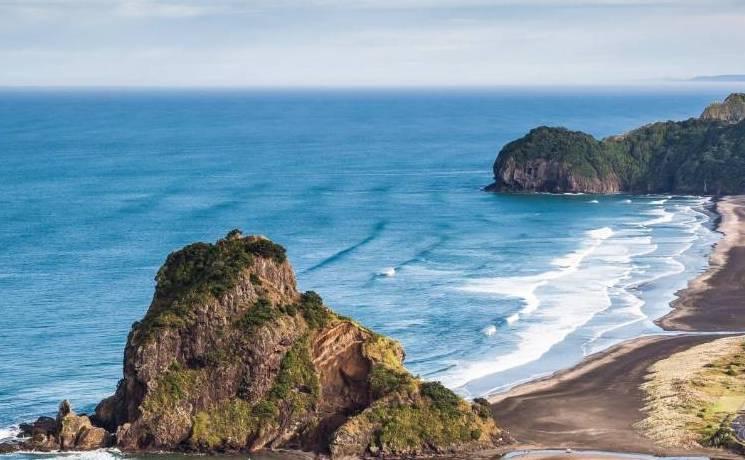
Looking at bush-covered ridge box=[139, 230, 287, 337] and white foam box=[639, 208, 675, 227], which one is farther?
white foam box=[639, 208, 675, 227]

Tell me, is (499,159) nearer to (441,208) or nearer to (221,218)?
(441,208)

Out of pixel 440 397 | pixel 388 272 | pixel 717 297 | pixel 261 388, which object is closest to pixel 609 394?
pixel 440 397

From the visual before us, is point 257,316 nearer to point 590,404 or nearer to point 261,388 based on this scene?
point 261,388

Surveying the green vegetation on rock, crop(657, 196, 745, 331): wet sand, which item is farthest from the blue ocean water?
the green vegetation on rock

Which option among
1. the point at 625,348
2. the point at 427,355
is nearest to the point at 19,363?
the point at 427,355

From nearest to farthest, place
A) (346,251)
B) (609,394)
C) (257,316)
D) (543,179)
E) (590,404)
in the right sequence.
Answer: (257,316) → (590,404) → (609,394) → (346,251) → (543,179)

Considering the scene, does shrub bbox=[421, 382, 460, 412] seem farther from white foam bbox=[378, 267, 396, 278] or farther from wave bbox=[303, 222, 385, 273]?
wave bbox=[303, 222, 385, 273]
